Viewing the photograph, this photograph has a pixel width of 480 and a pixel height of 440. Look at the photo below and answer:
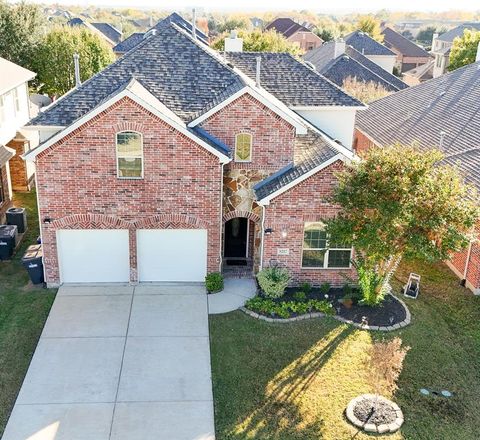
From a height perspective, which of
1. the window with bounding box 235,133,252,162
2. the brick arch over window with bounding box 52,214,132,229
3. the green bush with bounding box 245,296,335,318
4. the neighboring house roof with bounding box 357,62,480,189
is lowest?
the green bush with bounding box 245,296,335,318

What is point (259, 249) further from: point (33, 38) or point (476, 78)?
point (33, 38)

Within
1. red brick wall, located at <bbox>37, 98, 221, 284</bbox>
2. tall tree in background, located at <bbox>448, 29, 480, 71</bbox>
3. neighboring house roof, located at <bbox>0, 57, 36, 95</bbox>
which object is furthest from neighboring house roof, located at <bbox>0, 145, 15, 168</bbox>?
tall tree in background, located at <bbox>448, 29, 480, 71</bbox>

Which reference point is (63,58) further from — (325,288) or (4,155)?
(325,288)

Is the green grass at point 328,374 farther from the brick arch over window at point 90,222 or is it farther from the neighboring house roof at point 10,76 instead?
the neighboring house roof at point 10,76

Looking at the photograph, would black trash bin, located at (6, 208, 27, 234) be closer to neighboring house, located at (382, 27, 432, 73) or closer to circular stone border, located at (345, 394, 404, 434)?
A: circular stone border, located at (345, 394, 404, 434)

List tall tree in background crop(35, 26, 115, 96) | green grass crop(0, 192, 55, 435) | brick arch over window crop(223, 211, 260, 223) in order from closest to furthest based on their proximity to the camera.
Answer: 1. green grass crop(0, 192, 55, 435)
2. brick arch over window crop(223, 211, 260, 223)
3. tall tree in background crop(35, 26, 115, 96)

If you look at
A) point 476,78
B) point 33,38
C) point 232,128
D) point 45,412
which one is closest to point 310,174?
point 232,128

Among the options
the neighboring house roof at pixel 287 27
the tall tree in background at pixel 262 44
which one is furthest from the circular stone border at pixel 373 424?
the neighboring house roof at pixel 287 27

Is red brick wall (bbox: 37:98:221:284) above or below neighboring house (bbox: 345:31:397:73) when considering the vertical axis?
below

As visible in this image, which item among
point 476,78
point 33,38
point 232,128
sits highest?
point 33,38
